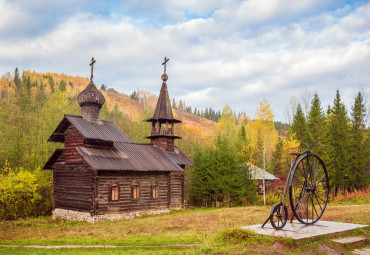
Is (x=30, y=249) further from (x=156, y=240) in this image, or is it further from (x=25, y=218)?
(x=25, y=218)

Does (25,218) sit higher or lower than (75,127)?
lower

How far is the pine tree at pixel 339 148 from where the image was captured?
4397cm

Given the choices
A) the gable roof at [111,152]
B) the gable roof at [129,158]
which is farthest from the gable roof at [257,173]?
the gable roof at [111,152]

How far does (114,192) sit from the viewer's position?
2441 cm

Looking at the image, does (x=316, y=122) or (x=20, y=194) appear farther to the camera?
(x=316, y=122)

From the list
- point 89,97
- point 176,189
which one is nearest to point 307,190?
point 176,189

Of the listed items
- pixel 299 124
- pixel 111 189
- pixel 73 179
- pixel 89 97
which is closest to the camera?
pixel 111 189

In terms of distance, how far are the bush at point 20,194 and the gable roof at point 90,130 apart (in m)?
3.86

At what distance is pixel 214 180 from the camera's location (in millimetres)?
35531

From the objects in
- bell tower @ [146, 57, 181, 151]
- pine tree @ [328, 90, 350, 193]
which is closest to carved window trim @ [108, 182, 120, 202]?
bell tower @ [146, 57, 181, 151]

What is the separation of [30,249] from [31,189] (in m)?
15.6

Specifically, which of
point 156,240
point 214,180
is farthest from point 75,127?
point 214,180

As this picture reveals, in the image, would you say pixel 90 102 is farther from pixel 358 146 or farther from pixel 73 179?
pixel 358 146

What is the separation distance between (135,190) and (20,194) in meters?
9.56
